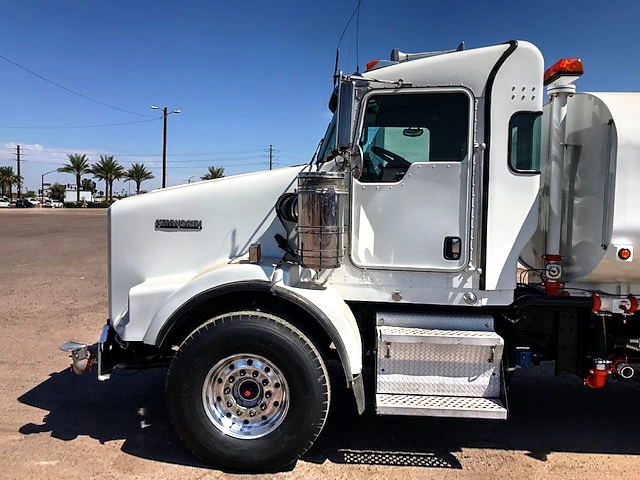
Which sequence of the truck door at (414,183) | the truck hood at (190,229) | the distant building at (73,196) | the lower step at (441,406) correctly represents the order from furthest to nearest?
the distant building at (73,196) → the truck hood at (190,229) → the truck door at (414,183) → the lower step at (441,406)

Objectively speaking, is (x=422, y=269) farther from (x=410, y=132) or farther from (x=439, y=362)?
(x=410, y=132)

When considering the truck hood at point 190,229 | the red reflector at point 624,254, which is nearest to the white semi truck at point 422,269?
the red reflector at point 624,254

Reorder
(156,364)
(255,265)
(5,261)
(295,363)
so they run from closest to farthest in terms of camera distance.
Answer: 1. (295,363)
2. (255,265)
3. (156,364)
4. (5,261)

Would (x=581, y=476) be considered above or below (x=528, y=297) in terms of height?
below

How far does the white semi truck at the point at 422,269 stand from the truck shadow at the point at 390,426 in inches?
19.8

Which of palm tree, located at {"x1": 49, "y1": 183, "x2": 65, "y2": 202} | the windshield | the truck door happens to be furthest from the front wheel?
palm tree, located at {"x1": 49, "y1": 183, "x2": 65, "y2": 202}

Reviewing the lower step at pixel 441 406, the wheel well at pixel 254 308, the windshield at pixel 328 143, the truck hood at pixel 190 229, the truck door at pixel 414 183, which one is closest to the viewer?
the lower step at pixel 441 406

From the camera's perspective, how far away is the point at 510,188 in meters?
3.52

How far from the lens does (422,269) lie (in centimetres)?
362

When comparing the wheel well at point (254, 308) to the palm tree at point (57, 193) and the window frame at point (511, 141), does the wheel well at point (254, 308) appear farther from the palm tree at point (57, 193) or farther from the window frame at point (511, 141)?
the palm tree at point (57, 193)

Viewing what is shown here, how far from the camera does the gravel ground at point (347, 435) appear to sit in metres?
3.50

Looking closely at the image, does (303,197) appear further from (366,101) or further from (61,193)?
(61,193)

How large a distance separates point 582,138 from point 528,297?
121 centimetres

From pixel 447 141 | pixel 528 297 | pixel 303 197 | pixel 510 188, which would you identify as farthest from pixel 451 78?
pixel 528 297
